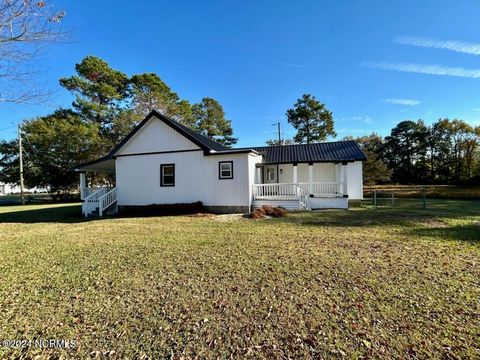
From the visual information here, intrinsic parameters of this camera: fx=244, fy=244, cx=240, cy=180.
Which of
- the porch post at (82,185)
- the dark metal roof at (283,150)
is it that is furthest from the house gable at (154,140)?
the porch post at (82,185)

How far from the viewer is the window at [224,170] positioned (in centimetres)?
1279

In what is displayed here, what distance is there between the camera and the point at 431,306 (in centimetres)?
321

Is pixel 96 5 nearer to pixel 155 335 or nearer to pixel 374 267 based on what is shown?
pixel 155 335

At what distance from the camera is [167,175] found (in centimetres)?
1371

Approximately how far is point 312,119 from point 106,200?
28696 mm

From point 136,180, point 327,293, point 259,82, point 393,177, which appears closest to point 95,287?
point 327,293

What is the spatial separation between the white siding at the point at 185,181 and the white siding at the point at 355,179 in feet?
24.6

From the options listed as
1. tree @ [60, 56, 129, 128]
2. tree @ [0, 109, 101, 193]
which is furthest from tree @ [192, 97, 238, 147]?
tree @ [0, 109, 101, 193]

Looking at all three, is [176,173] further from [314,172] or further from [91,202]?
[314,172]

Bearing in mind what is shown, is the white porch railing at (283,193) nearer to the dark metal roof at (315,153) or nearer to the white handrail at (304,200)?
the white handrail at (304,200)

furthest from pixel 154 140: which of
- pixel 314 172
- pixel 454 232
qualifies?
pixel 454 232

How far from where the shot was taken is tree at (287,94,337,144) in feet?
111

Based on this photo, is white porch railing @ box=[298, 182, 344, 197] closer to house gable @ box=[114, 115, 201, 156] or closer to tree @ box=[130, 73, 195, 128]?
house gable @ box=[114, 115, 201, 156]

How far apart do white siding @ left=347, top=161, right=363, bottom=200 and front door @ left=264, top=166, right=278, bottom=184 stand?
16.6 feet
